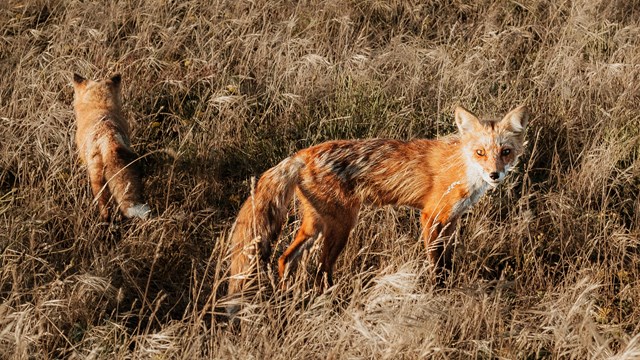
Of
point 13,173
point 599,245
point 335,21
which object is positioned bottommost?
point 599,245

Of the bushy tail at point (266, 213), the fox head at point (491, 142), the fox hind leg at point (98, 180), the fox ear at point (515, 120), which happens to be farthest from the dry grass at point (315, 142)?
the fox ear at point (515, 120)

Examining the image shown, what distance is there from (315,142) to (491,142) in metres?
1.60

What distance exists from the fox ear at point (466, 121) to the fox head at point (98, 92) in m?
2.77

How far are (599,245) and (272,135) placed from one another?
2.67 m

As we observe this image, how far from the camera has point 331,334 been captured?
391 cm

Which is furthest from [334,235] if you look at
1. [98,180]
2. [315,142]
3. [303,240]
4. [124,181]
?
[98,180]

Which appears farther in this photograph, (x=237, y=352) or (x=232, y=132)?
(x=232, y=132)

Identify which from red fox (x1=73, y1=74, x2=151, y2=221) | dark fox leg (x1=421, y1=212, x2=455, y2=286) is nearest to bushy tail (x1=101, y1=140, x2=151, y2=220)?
red fox (x1=73, y1=74, x2=151, y2=221)

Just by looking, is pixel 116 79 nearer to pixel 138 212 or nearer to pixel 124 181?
pixel 124 181

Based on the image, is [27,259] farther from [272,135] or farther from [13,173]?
[272,135]

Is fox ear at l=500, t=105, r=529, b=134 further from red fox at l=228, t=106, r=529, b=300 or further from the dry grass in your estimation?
the dry grass

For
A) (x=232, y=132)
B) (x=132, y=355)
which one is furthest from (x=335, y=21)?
(x=132, y=355)

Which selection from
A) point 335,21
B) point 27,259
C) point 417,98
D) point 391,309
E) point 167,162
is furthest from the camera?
point 335,21

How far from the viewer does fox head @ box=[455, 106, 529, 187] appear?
489cm
